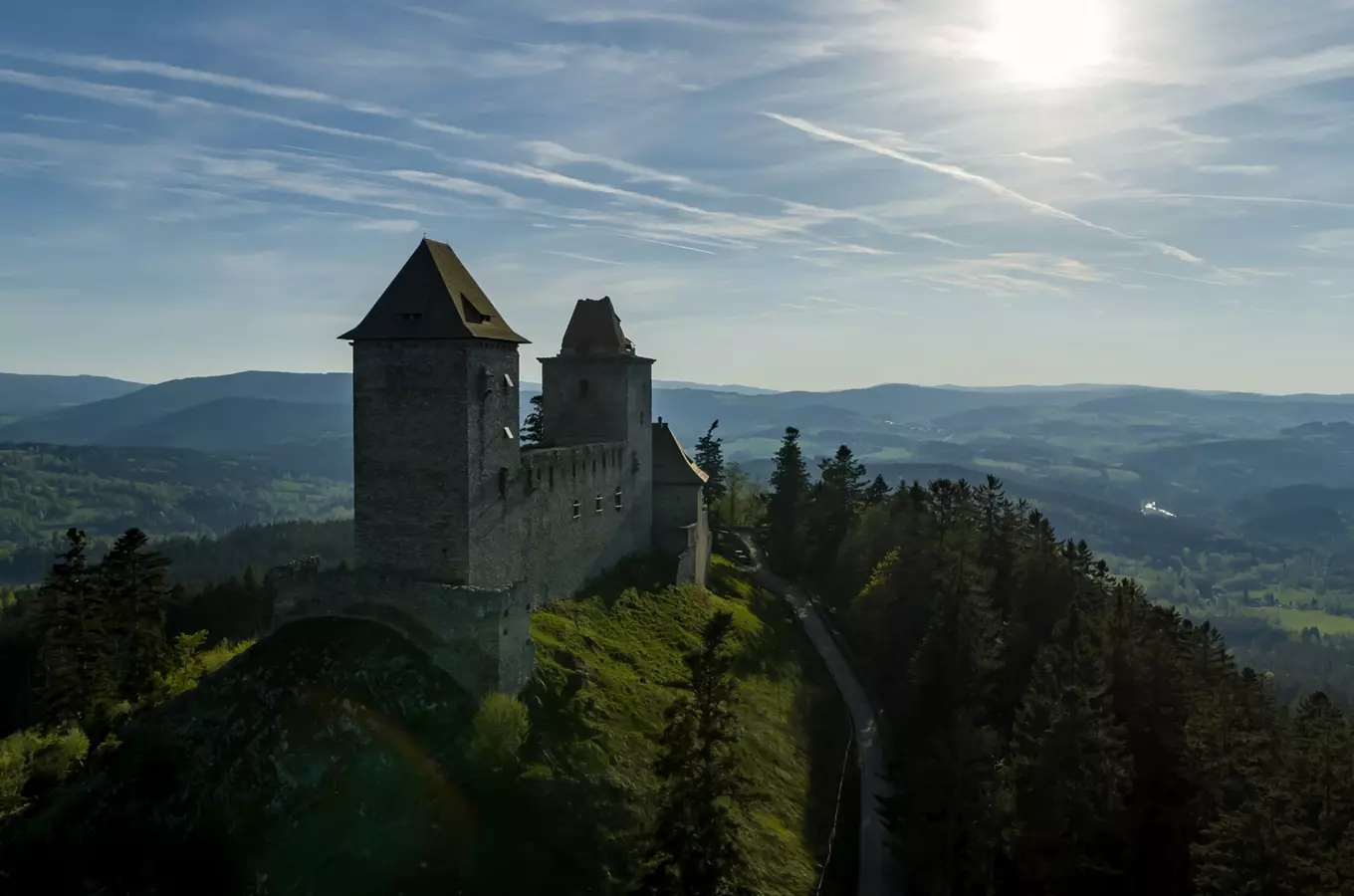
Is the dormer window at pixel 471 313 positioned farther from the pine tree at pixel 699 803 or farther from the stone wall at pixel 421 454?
the pine tree at pixel 699 803

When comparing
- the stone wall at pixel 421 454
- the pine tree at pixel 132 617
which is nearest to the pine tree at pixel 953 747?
the stone wall at pixel 421 454

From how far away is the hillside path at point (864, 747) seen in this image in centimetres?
4084

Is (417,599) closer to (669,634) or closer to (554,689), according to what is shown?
(554,689)

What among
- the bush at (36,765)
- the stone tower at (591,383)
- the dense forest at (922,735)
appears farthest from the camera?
the stone tower at (591,383)

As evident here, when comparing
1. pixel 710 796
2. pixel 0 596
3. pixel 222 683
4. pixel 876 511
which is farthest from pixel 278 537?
pixel 710 796

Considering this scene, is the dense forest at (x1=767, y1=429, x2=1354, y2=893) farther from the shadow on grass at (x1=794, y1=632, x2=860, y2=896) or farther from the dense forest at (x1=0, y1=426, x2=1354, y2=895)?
the shadow on grass at (x1=794, y1=632, x2=860, y2=896)

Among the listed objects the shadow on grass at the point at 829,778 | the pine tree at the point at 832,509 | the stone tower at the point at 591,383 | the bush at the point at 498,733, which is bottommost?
the shadow on grass at the point at 829,778

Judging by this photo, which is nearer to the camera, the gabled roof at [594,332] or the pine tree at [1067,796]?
the pine tree at [1067,796]

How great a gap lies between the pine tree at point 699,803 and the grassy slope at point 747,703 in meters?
1.46

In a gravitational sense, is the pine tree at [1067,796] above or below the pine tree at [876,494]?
below

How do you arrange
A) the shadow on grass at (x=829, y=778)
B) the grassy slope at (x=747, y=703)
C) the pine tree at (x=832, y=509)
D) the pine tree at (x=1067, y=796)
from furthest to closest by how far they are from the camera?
the pine tree at (x=832, y=509), the shadow on grass at (x=829, y=778), the grassy slope at (x=747, y=703), the pine tree at (x=1067, y=796)

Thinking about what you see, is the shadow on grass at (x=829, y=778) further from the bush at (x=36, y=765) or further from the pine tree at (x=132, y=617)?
the pine tree at (x=132, y=617)

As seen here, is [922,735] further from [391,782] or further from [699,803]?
[391,782]

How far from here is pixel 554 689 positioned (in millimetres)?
39531
